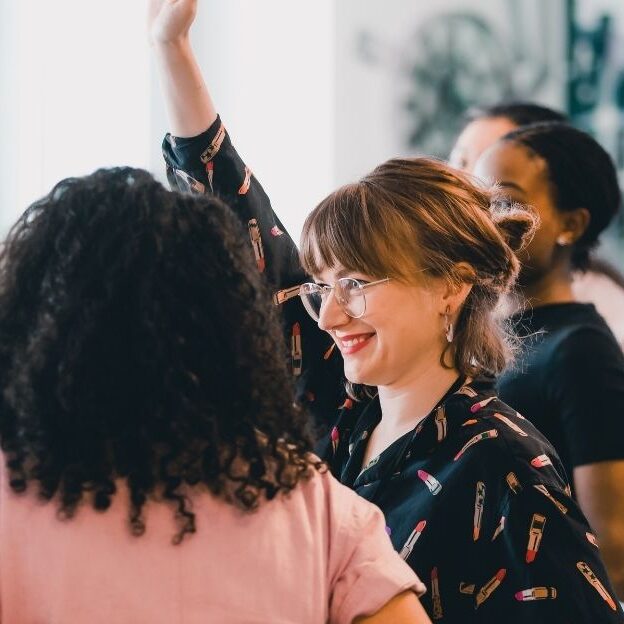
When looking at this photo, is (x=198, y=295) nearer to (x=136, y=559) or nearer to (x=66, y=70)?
(x=136, y=559)

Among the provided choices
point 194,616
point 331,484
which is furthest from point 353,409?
point 194,616

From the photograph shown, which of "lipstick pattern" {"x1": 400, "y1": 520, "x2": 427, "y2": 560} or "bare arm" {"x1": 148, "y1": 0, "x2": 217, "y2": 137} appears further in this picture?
"bare arm" {"x1": 148, "y1": 0, "x2": 217, "y2": 137}

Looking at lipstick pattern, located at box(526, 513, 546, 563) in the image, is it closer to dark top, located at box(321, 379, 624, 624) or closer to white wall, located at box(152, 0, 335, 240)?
dark top, located at box(321, 379, 624, 624)

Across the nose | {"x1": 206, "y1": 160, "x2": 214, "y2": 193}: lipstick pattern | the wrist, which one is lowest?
the nose

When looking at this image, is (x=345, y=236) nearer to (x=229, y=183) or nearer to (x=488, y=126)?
(x=229, y=183)

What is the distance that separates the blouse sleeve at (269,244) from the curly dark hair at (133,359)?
1.93ft

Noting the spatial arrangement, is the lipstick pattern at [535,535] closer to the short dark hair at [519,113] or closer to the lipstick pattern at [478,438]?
the lipstick pattern at [478,438]

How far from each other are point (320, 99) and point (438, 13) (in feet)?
1.88

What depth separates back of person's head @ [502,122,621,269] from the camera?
211 cm

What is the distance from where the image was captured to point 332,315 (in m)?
1.45

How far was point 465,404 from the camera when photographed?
141 centimetres

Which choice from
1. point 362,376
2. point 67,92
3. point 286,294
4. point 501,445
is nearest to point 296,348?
point 286,294

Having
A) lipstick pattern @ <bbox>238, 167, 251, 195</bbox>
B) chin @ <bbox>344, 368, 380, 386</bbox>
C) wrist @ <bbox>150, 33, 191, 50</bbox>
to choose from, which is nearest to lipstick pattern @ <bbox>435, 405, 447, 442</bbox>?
chin @ <bbox>344, 368, 380, 386</bbox>

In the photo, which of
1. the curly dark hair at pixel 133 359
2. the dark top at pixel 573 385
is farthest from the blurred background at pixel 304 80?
the curly dark hair at pixel 133 359
